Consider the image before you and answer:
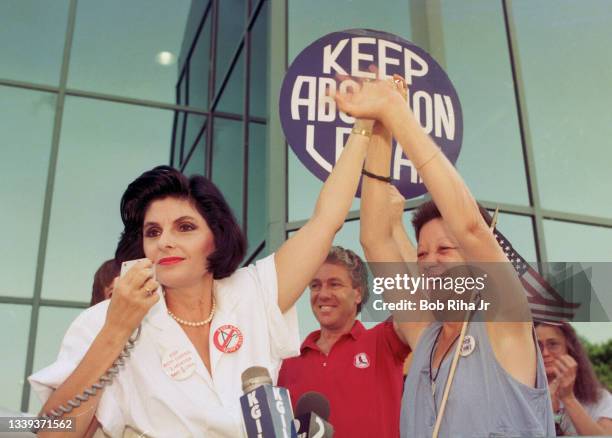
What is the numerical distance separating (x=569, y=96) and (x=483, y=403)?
439 centimetres

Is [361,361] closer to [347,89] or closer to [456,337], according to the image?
[456,337]

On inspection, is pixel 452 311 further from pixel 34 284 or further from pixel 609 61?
pixel 34 284

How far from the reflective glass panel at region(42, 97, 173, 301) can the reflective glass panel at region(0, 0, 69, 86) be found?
0.49 meters

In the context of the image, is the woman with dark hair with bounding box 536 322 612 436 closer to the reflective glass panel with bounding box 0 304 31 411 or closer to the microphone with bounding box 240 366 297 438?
the microphone with bounding box 240 366 297 438

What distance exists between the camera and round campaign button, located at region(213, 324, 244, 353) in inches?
74.9

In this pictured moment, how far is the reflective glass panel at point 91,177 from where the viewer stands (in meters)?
7.37

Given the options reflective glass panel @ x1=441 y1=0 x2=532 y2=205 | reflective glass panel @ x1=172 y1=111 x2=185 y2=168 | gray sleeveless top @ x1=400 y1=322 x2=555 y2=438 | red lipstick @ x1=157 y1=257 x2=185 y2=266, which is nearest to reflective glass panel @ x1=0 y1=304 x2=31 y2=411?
reflective glass panel @ x1=172 y1=111 x2=185 y2=168

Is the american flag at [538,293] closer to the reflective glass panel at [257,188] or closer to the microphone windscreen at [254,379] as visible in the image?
the microphone windscreen at [254,379]

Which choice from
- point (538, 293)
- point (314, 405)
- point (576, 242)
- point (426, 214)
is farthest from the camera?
point (576, 242)

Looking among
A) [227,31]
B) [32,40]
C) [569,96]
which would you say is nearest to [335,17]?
[569,96]

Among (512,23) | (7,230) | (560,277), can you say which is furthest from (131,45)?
(560,277)

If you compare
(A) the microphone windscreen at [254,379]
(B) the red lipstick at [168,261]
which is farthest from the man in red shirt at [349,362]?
(A) the microphone windscreen at [254,379]

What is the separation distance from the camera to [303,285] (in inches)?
82.5

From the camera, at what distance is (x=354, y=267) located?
10.5 feet
